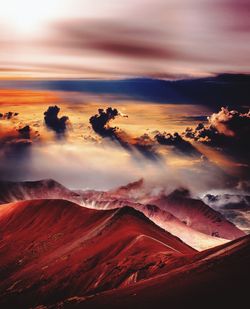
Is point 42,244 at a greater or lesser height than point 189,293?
lesser

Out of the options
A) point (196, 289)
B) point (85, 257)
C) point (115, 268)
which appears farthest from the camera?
point (85, 257)

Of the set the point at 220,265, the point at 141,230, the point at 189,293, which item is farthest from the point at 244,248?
the point at 141,230

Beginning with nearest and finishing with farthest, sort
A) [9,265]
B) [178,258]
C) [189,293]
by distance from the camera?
[189,293] → [178,258] → [9,265]

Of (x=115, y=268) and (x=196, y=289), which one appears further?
(x=115, y=268)

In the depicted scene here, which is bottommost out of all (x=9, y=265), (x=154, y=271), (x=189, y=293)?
(x=9, y=265)

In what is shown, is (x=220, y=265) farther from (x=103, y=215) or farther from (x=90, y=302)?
(x=103, y=215)

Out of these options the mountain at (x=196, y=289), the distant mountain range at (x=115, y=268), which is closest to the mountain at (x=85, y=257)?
the distant mountain range at (x=115, y=268)

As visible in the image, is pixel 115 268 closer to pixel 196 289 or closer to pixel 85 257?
pixel 85 257

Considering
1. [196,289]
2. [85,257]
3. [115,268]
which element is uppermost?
[196,289]

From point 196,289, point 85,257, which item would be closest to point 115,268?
point 85,257
